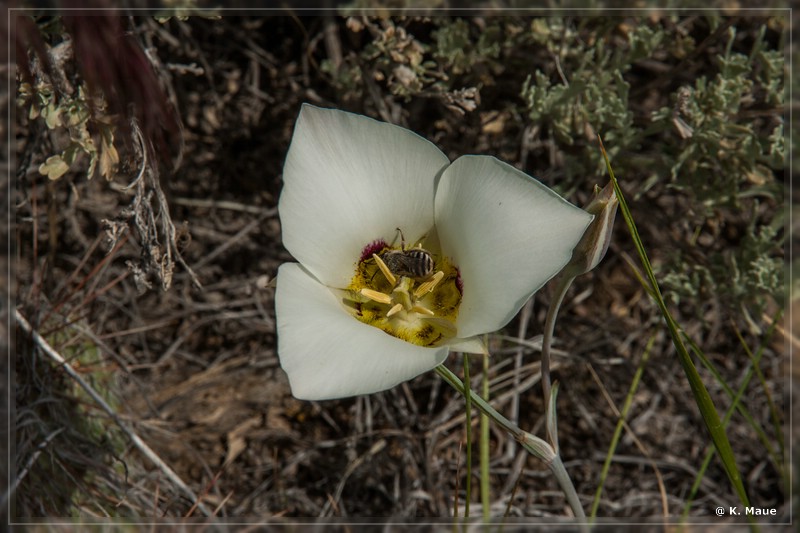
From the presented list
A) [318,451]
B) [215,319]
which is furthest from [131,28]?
[318,451]

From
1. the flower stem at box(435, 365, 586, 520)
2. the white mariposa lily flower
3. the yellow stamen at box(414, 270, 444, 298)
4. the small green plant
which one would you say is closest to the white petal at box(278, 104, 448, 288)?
the white mariposa lily flower

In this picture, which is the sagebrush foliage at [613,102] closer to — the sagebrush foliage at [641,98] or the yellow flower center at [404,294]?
the sagebrush foliage at [641,98]

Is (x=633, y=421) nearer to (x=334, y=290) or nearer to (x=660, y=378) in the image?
(x=660, y=378)

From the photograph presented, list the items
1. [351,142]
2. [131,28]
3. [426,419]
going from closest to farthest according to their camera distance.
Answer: [351,142], [131,28], [426,419]

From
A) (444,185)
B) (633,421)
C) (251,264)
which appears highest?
(444,185)

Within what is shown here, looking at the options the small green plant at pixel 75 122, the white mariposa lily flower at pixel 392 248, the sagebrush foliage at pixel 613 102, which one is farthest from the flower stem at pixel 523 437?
the small green plant at pixel 75 122

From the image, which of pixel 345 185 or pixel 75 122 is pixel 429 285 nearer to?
pixel 345 185

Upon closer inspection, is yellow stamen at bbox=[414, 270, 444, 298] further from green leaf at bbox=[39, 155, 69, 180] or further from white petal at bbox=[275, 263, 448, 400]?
green leaf at bbox=[39, 155, 69, 180]
